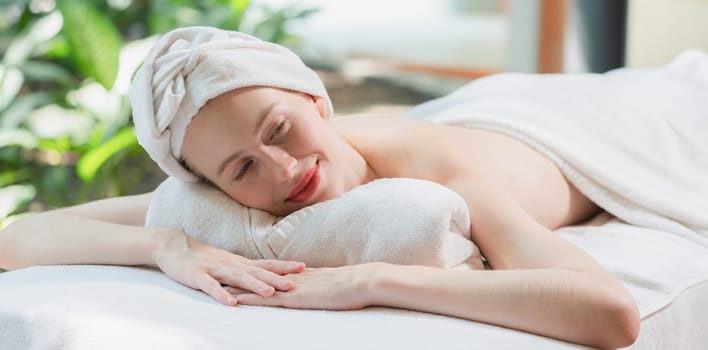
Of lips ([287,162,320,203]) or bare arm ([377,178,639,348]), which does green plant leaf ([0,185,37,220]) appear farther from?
bare arm ([377,178,639,348])

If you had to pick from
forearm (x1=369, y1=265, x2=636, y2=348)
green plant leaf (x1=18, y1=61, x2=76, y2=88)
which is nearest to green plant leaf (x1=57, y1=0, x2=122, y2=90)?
green plant leaf (x1=18, y1=61, x2=76, y2=88)

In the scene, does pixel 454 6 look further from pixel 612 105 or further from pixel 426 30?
pixel 612 105

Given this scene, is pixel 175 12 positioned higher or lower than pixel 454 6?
higher

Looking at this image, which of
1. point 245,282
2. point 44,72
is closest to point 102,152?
point 44,72

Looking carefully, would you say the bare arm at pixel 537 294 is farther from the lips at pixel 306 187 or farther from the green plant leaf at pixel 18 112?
the green plant leaf at pixel 18 112

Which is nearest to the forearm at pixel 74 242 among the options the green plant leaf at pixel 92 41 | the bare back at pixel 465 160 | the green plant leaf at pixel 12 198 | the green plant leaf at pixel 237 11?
the bare back at pixel 465 160

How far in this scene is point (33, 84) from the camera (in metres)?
3.67

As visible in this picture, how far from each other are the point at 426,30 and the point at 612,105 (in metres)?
2.82

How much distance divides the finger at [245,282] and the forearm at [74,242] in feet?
0.49

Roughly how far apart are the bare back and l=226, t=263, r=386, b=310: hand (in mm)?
242

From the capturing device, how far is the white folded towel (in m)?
1.22

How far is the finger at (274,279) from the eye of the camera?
120 centimetres

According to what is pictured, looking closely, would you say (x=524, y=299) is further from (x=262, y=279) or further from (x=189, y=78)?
(x=189, y=78)

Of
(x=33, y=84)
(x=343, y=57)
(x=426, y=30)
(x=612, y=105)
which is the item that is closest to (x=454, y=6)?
(x=426, y=30)
